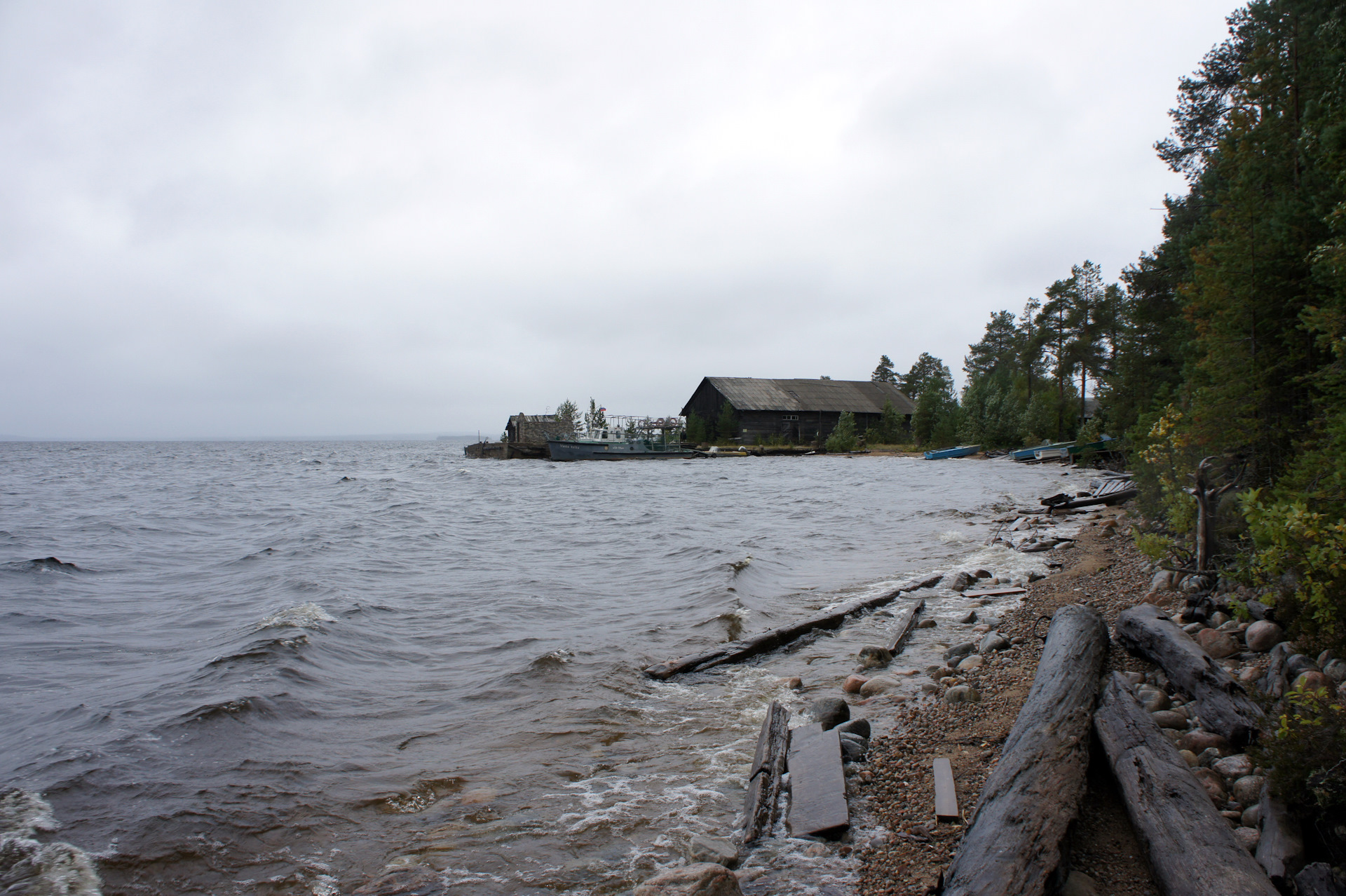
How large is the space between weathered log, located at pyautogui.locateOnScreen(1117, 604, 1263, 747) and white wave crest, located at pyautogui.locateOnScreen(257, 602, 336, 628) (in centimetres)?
986

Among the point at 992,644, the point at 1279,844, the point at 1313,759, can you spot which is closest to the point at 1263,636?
the point at 992,644

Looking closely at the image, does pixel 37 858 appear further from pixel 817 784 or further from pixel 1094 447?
pixel 1094 447

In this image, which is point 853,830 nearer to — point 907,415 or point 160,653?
point 160,653

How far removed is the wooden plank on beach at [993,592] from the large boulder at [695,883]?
8.17 meters

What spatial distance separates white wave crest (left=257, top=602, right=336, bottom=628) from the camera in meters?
9.71

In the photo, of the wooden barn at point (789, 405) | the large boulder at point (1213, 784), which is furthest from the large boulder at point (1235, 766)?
the wooden barn at point (789, 405)

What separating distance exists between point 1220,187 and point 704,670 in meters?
14.8

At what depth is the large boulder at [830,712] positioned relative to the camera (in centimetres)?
599

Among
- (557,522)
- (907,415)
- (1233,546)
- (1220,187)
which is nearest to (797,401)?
(907,415)

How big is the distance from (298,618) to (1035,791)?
9716 millimetres

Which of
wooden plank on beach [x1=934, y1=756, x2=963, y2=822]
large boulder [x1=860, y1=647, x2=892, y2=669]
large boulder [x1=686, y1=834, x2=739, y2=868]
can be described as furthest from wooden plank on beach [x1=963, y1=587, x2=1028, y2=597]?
large boulder [x1=686, y1=834, x2=739, y2=868]

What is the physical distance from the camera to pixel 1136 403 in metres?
23.5

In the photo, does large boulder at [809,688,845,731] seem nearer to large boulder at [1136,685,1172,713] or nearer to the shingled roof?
large boulder at [1136,685,1172,713]

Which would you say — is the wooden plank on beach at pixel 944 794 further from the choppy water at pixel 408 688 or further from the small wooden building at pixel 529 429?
the small wooden building at pixel 529 429
